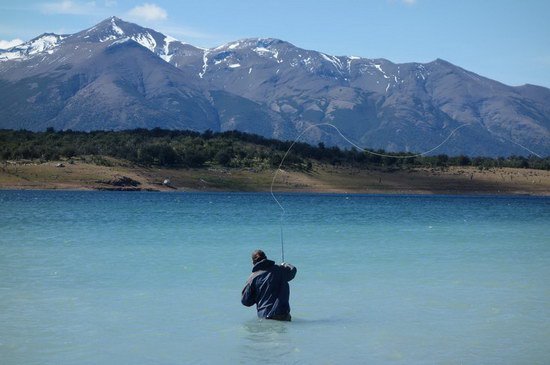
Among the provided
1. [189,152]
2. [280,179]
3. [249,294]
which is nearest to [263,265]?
[249,294]

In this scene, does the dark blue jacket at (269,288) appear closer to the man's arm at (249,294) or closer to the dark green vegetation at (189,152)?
the man's arm at (249,294)

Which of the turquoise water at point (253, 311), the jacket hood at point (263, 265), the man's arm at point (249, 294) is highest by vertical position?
the jacket hood at point (263, 265)

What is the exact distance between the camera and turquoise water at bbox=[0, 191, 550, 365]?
14062 millimetres

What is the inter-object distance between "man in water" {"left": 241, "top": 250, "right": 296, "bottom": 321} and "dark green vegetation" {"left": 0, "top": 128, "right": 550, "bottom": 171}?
7844 cm

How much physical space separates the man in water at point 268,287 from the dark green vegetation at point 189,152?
78.4 m

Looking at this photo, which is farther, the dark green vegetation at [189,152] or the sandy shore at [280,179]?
the dark green vegetation at [189,152]

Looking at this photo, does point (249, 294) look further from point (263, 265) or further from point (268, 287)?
point (263, 265)

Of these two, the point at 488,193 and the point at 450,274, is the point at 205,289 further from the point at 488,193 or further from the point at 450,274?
the point at 488,193

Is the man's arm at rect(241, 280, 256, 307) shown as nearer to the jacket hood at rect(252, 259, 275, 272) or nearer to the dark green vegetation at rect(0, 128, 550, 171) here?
the jacket hood at rect(252, 259, 275, 272)

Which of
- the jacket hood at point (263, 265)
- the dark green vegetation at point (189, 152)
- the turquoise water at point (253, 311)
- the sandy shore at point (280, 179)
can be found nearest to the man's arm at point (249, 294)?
the jacket hood at point (263, 265)

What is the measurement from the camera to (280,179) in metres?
103

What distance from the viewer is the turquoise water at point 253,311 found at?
46.1 ft

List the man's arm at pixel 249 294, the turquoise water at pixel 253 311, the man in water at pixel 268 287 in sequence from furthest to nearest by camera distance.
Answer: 1. the man's arm at pixel 249 294
2. the man in water at pixel 268 287
3. the turquoise water at pixel 253 311

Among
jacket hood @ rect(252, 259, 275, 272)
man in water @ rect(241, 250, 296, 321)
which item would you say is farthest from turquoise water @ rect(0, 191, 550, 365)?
jacket hood @ rect(252, 259, 275, 272)
